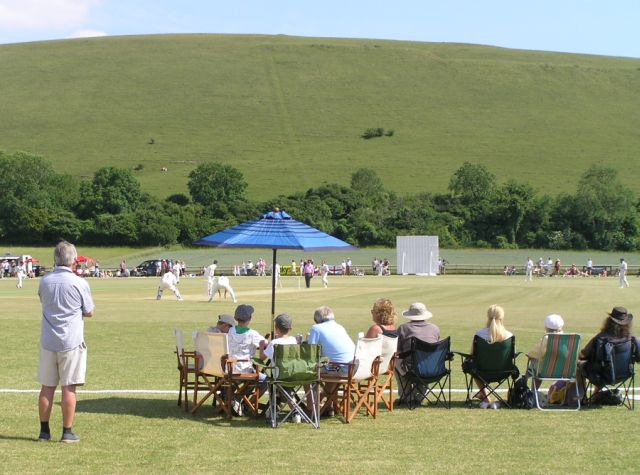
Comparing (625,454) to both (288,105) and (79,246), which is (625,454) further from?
(288,105)

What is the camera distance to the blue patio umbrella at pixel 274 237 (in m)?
13.0

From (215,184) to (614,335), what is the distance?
11184 centimetres

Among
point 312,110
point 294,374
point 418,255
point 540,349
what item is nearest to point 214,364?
point 294,374

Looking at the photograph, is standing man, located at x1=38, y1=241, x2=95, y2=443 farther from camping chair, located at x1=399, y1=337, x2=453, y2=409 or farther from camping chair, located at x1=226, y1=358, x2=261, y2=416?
camping chair, located at x1=399, y1=337, x2=453, y2=409

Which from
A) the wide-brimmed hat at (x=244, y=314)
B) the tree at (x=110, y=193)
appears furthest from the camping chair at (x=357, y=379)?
the tree at (x=110, y=193)

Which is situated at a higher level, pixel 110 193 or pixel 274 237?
pixel 110 193

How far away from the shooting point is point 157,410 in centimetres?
1161

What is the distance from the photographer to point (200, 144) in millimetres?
138000

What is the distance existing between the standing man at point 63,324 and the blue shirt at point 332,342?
3154 millimetres

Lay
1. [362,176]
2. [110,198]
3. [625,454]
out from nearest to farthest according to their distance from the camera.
→ [625,454] → [110,198] → [362,176]

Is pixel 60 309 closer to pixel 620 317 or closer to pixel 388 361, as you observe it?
pixel 388 361

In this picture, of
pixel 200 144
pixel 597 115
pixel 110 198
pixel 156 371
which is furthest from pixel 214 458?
pixel 597 115

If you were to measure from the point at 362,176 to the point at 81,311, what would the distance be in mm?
115015

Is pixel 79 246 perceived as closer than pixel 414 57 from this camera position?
Yes
